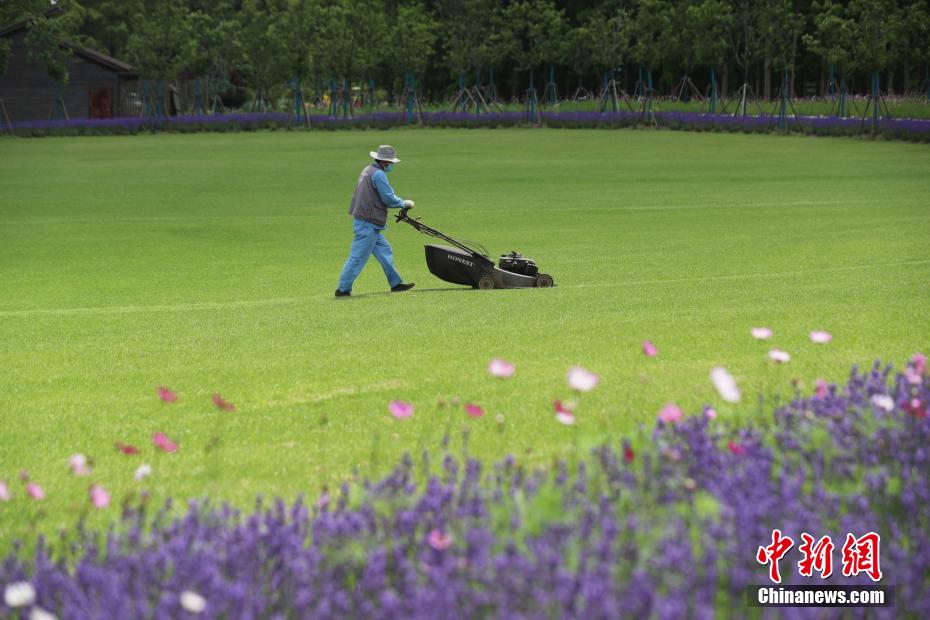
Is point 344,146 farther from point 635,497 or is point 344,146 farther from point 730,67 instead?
point 635,497

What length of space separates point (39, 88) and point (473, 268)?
77.9 meters

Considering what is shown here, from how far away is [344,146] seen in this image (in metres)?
60.9

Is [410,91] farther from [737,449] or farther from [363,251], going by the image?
[737,449]

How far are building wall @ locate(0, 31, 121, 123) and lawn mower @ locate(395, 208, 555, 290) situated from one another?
2970 inches

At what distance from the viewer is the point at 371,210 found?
55.3 feet

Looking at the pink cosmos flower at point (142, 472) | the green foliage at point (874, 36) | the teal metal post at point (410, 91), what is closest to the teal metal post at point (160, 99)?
the teal metal post at point (410, 91)

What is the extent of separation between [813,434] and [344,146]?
185 feet

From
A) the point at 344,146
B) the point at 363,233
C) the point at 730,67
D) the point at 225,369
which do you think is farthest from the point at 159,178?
the point at 730,67

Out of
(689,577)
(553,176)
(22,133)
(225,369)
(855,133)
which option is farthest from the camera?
(22,133)

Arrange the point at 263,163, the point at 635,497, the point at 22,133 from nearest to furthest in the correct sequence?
the point at 635,497 < the point at 263,163 < the point at 22,133

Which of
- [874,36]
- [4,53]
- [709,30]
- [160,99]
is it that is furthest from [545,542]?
[160,99]

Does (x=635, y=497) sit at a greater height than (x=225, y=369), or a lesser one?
greater

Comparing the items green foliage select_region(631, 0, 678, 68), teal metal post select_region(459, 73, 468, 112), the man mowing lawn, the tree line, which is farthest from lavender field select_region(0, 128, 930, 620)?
teal metal post select_region(459, 73, 468, 112)

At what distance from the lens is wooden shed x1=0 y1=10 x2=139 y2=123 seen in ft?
288
